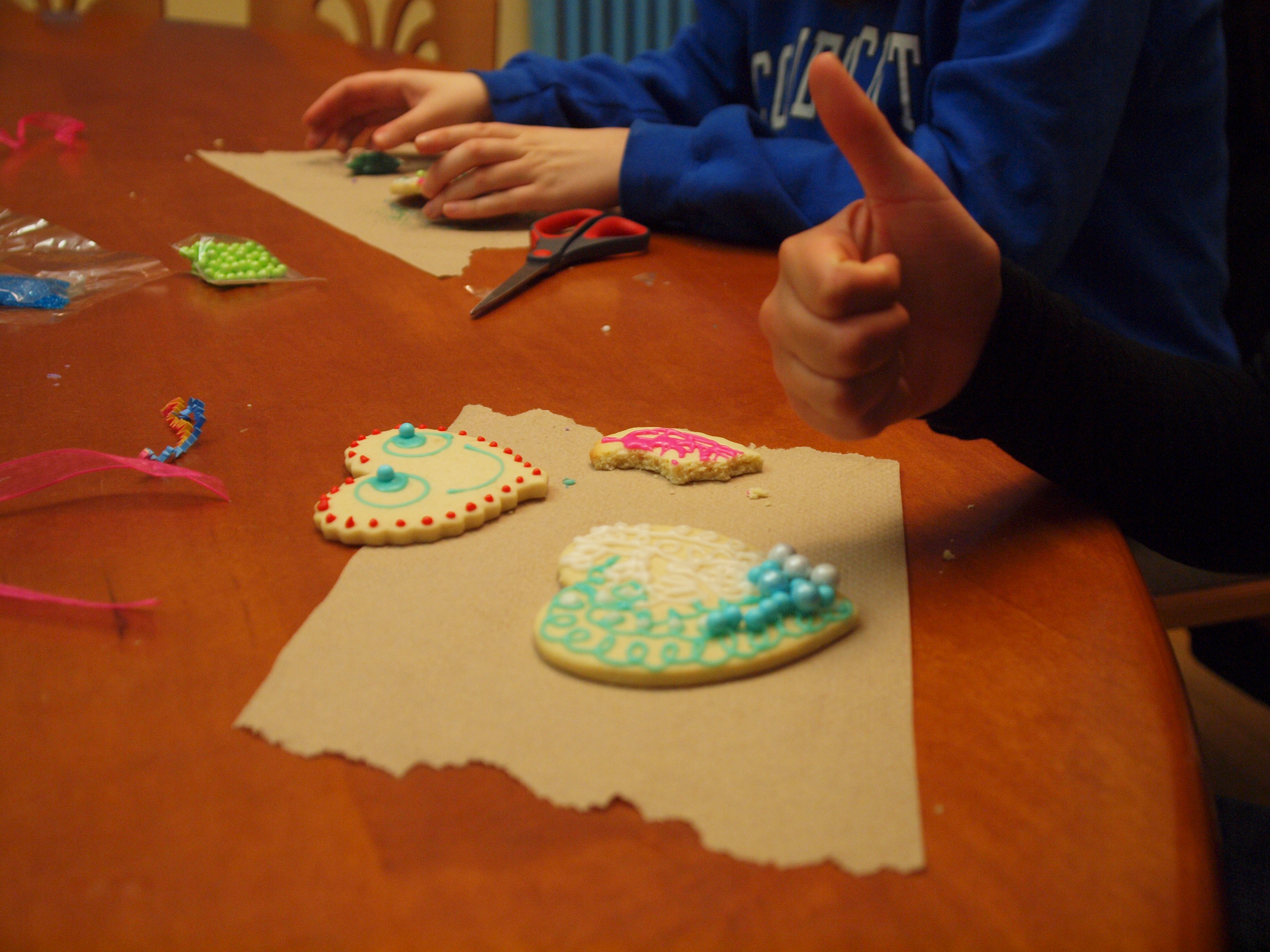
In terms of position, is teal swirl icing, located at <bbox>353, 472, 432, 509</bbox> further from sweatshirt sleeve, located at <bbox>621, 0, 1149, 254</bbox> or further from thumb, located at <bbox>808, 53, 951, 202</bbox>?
sweatshirt sleeve, located at <bbox>621, 0, 1149, 254</bbox>

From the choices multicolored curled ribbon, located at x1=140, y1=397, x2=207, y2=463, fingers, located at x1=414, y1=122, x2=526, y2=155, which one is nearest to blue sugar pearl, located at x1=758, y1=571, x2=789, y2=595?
multicolored curled ribbon, located at x1=140, y1=397, x2=207, y2=463

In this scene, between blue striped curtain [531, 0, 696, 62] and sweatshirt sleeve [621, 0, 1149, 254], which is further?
blue striped curtain [531, 0, 696, 62]

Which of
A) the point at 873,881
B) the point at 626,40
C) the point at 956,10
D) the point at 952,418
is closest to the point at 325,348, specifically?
the point at 952,418

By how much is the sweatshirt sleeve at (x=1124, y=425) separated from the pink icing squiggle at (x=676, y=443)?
0.13 meters

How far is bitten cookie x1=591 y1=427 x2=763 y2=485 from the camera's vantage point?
1.95ft

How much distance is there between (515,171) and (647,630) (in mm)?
754

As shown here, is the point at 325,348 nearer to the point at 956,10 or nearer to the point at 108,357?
the point at 108,357

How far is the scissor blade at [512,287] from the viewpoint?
0.84 metres

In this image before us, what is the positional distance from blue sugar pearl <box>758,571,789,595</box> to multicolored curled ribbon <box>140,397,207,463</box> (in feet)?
1.19

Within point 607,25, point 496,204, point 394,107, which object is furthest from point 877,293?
point 607,25

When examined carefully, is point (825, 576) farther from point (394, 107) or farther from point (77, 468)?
point (394, 107)

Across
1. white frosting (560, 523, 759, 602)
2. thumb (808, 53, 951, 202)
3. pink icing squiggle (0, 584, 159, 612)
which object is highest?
thumb (808, 53, 951, 202)

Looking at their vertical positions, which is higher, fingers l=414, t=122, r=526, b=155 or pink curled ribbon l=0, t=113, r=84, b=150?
fingers l=414, t=122, r=526, b=155

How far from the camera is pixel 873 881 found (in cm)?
34
